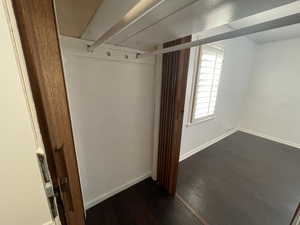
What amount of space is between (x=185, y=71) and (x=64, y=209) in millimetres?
1374

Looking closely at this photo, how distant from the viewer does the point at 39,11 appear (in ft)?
1.07

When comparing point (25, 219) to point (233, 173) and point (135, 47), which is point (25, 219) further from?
point (233, 173)

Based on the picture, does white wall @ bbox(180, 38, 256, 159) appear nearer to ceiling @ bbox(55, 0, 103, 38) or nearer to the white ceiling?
the white ceiling

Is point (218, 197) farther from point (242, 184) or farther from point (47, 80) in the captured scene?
point (47, 80)

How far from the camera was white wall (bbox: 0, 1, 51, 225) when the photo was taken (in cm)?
32

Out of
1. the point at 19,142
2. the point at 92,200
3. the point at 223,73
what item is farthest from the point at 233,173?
the point at 19,142

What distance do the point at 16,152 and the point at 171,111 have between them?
128 cm

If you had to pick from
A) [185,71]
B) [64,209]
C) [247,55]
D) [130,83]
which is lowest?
[64,209]

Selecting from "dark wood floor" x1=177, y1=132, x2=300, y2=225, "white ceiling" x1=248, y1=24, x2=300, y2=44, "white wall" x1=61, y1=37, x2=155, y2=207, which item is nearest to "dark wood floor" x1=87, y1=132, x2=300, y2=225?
"dark wood floor" x1=177, y1=132, x2=300, y2=225

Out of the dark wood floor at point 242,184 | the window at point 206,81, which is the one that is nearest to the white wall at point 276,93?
the dark wood floor at point 242,184

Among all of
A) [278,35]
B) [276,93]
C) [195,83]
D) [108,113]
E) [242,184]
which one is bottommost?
[242,184]

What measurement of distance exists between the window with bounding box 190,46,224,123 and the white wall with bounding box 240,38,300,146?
1.93m

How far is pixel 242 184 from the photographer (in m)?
1.89

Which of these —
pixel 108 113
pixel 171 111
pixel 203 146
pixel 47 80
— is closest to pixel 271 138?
pixel 203 146
